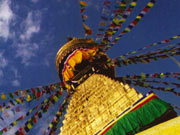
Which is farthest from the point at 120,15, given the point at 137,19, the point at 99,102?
the point at 99,102

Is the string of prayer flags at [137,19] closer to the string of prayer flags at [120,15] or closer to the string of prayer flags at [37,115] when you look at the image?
the string of prayer flags at [120,15]

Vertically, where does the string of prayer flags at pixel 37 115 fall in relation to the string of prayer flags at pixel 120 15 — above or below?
below

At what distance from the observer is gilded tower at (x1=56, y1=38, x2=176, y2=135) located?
480 centimetres

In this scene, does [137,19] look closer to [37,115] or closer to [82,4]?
[82,4]

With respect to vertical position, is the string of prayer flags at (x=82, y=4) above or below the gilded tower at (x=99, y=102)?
above

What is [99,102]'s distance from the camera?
7.73 meters

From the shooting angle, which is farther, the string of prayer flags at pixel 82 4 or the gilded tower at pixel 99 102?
the string of prayer flags at pixel 82 4

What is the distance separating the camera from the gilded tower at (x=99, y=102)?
15.7 ft

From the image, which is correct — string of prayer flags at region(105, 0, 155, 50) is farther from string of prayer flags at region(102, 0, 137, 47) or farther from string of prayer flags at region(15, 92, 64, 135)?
string of prayer flags at region(15, 92, 64, 135)

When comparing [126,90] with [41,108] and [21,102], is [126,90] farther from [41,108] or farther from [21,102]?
[21,102]

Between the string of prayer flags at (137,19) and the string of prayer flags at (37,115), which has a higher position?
the string of prayer flags at (137,19)

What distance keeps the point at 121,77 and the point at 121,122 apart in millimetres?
5009

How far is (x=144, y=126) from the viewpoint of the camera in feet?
15.4

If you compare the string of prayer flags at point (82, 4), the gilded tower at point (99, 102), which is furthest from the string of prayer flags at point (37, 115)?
the string of prayer flags at point (82, 4)
